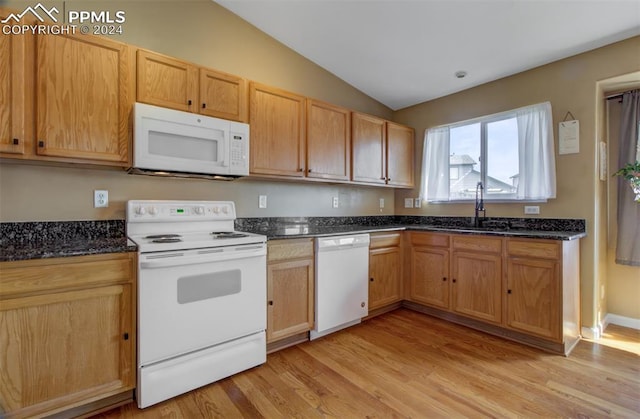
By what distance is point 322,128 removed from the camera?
284 cm

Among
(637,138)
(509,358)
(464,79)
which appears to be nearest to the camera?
(509,358)

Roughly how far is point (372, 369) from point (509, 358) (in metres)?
1.05

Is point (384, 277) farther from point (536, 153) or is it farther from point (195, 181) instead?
point (195, 181)

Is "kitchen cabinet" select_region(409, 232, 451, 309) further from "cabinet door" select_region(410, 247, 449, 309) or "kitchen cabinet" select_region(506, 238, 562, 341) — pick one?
"kitchen cabinet" select_region(506, 238, 562, 341)

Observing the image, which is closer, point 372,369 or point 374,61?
point 372,369

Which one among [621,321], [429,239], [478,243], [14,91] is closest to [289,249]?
[429,239]

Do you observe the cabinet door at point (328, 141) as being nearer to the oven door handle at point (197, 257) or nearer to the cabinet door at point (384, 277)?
the cabinet door at point (384, 277)

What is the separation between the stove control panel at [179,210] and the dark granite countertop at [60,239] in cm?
16

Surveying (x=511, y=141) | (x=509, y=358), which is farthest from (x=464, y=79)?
(x=509, y=358)

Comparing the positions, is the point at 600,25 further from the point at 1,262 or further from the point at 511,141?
the point at 1,262

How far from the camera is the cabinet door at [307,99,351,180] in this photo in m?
2.76

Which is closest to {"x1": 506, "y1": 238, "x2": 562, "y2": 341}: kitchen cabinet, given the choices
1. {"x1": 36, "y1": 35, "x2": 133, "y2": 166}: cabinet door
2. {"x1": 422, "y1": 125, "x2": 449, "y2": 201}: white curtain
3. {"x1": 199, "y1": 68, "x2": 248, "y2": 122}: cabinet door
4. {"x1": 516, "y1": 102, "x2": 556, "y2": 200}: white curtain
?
{"x1": 516, "y1": 102, "x2": 556, "y2": 200}: white curtain

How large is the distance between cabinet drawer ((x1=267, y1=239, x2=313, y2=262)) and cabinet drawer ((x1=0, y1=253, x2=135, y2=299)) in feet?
2.88

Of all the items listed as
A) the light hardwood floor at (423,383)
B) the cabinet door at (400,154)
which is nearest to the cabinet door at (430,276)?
the light hardwood floor at (423,383)
